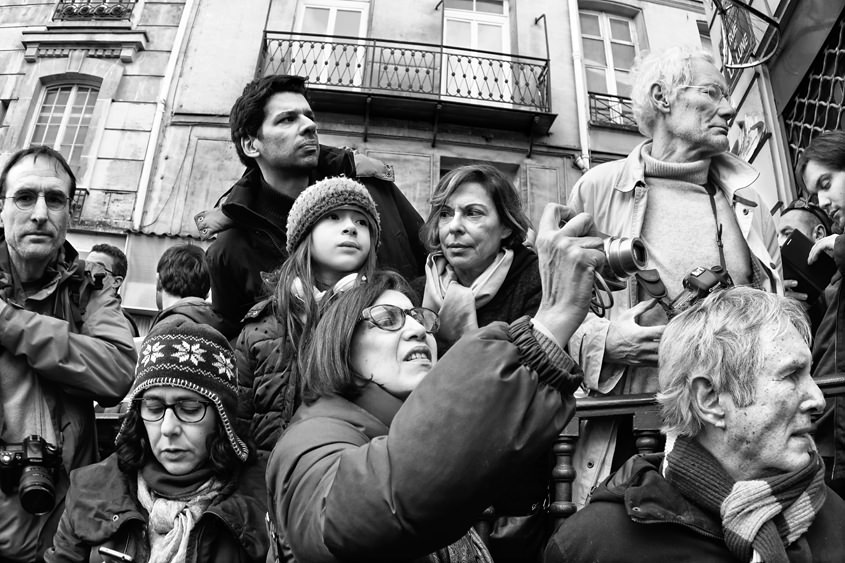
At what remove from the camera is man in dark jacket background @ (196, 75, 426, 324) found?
334 centimetres

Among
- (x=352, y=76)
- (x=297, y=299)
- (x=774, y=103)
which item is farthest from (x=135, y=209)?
(x=297, y=299)

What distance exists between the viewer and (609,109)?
13.4m

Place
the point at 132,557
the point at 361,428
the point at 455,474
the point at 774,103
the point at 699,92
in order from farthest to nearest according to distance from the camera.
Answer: the point at 774,103, the point at 699,92, the point at 132,557, the point at 361,428, the point at 455,474

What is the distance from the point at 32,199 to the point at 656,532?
281cm

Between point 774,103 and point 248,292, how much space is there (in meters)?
5.37

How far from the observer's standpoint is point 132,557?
2.42 meters

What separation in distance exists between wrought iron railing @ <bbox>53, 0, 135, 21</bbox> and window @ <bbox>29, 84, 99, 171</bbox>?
1.30 meters

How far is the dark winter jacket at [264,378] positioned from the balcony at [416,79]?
10014 mm

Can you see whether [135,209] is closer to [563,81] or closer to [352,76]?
[352,76]

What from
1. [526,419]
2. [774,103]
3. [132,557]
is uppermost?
[774,103]

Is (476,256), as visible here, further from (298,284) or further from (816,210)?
(816,210)

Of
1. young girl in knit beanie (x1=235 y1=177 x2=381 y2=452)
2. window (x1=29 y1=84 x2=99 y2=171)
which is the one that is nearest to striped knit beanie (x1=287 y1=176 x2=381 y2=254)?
young girl in knit beanie (x1=235 y1=177 x2=381 y2=452)

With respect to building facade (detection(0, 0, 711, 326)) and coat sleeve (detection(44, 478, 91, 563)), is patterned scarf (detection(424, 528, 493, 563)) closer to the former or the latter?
coat sleeve (detection(44, 478, 91, 563))

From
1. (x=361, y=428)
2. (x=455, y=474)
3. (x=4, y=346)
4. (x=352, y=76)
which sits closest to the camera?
(x=455, y=474)
